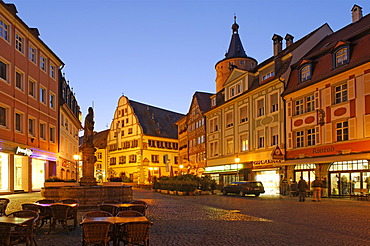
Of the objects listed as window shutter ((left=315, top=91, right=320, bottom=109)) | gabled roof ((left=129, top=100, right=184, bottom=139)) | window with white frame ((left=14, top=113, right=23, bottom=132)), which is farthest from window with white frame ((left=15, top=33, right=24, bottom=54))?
gabled roof ((left=129, top=100, right=184, bottom=139))

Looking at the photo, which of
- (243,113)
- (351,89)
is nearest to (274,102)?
(243,113)

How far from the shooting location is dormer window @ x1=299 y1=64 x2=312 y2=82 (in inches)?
1180

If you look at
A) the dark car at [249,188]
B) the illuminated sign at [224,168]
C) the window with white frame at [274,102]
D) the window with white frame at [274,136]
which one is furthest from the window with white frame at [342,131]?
the illuminated sign at [224,168]

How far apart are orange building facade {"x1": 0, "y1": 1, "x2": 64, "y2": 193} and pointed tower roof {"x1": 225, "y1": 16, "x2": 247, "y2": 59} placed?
82.5 feet

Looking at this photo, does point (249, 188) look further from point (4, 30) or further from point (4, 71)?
point (4, 30)

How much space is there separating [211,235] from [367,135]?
54.5ft

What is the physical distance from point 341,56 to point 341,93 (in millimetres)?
2473

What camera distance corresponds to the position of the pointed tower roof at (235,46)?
54.4m

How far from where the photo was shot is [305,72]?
3052 cm

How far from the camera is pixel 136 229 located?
7.45 m

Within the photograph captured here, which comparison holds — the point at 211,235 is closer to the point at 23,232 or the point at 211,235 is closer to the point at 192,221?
the point at 192,221

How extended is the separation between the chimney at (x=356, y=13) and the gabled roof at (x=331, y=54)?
4.19ft

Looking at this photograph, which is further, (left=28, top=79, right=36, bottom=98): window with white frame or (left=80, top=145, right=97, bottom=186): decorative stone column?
(left=28, top=79, right=36, bottom=98): window with white frame

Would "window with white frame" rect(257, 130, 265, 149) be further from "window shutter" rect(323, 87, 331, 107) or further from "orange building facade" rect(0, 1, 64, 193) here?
"orange building facade" rect(0, 1, 64, 193)
